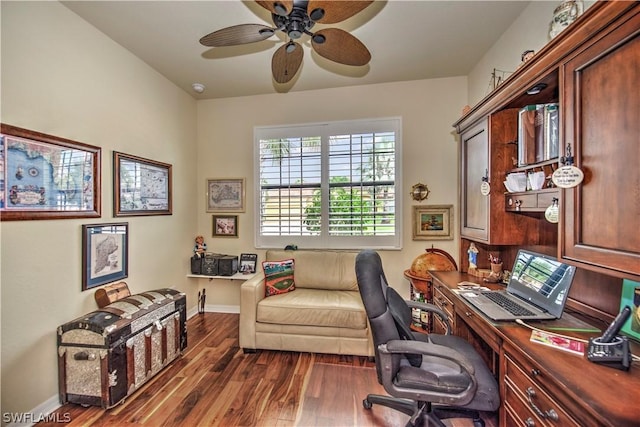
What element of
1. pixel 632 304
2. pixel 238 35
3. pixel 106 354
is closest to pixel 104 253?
pixel 106 354

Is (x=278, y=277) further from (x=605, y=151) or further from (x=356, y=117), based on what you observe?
(x=605, y=151)

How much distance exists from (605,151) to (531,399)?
3.32 ft

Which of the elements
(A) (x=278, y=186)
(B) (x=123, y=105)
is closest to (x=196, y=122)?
(B) (x=123, y=105)

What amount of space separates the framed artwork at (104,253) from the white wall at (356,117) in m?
1.23

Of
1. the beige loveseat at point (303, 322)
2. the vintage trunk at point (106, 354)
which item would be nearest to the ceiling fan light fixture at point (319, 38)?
the beige loveseat at point (303, 322)

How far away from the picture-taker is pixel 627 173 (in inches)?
36.9

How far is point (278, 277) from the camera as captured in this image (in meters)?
2.85

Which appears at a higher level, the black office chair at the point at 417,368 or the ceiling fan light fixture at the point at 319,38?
the ceiling fan light fixture at the point at 319,38

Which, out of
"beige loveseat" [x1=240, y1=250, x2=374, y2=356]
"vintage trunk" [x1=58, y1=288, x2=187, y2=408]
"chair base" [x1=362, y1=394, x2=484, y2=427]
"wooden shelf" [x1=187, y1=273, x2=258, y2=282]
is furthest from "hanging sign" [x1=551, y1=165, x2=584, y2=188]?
"wooden shelf" [x1=187, y1=273, x2=258, y2=282]

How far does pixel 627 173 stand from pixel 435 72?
96.3 inches

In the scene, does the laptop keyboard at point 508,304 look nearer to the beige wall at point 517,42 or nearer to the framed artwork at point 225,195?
the beige wall at point 517,42

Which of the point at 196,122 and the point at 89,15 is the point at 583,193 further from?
the point at 196,122

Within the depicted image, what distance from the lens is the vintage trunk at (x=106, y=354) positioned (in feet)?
5.84

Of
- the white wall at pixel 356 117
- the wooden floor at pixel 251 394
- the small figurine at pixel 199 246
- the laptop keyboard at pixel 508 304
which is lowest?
the wooden floor at pixel 251 394
